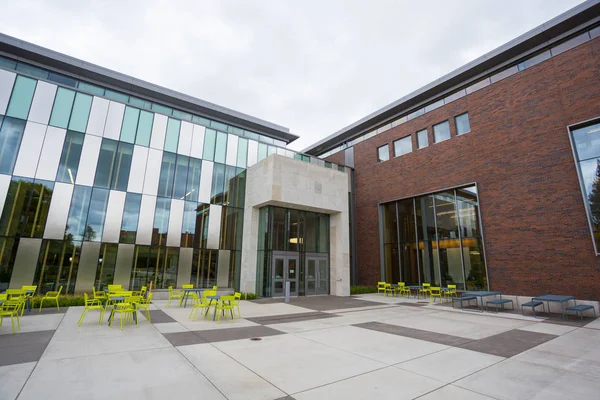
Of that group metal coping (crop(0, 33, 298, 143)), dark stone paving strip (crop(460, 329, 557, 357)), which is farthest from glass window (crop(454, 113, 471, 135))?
metal coping (crop(0, 33, 298, 143))

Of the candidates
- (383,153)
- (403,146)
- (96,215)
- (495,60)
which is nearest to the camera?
(96,215)

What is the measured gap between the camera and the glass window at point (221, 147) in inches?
833

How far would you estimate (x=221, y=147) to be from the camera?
2145cm

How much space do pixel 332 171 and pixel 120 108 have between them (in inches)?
570

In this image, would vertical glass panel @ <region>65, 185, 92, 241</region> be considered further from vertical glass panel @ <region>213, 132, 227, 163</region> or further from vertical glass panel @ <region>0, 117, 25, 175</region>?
vertical glass panel @ <region>213, 132, 227, 163</region>

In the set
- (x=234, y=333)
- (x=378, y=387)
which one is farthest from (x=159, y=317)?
(x=378, y=387)

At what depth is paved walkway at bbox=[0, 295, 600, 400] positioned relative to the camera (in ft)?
15.6

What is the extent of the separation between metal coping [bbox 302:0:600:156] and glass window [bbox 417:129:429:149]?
2637 millimetres

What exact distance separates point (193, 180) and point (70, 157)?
663 centimetres

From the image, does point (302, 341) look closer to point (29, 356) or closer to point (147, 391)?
point (147, 391)

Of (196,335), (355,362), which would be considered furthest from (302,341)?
(196,335)

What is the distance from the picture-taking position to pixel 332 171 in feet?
72.8

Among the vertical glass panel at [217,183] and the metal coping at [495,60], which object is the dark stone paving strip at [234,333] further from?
the metal coping at [495,60]

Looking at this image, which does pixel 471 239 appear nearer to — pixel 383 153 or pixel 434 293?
pixel 434 293
